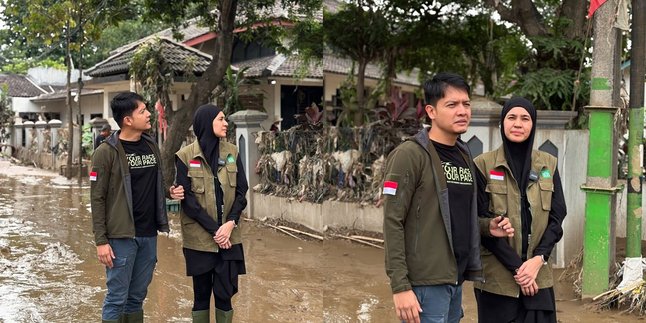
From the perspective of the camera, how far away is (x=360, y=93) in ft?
29.6

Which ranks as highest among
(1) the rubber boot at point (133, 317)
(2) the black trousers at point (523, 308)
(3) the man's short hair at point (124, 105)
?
(3) the man's short hair at point (124, 105)

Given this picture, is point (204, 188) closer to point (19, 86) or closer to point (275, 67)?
point (275, 67)

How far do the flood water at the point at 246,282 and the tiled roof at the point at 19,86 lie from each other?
86.5 ft

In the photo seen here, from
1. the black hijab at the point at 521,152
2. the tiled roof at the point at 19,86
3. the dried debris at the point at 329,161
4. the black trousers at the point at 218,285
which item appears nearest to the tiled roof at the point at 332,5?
the dried debris at the point at 329,161

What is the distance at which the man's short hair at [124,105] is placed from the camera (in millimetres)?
3965

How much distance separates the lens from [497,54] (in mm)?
9914

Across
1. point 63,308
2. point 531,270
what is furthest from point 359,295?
point 531,270

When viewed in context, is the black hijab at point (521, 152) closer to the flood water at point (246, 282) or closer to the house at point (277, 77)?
the flood water at point (246, 282)

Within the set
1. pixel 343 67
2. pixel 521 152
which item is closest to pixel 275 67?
pixel 343 67

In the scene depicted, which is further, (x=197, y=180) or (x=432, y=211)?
(x=197, y=180)

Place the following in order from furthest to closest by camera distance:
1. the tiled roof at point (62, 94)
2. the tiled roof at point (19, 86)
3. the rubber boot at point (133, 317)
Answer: the tiled roof at point (19, 86) → the tiled roof at point (62, 94) → the rubber boot at point (133, 317)

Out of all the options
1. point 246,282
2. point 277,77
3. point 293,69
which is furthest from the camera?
point 277,77

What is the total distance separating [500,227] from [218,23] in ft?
27.8

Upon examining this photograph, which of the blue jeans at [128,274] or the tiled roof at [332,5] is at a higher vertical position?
the tiled roof at [332,5]
